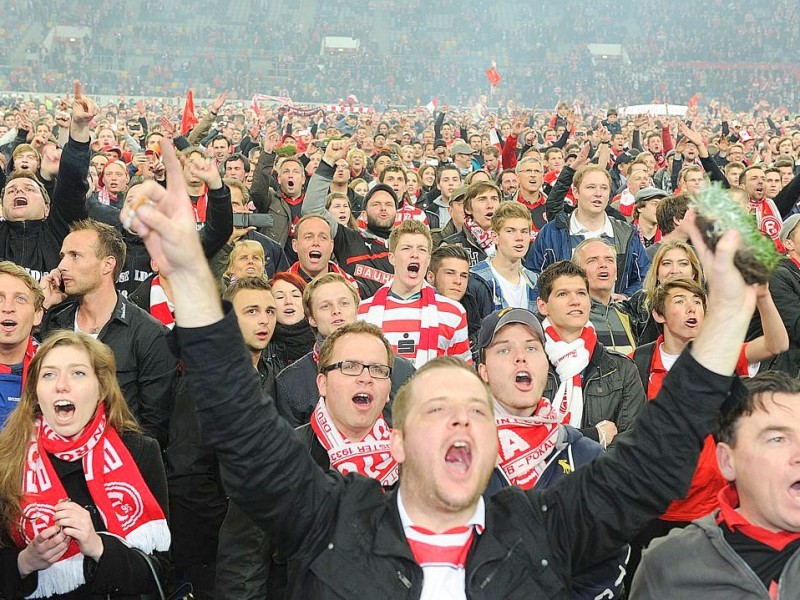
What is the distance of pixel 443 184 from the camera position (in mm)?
8430

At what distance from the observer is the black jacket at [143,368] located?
381 centimetres

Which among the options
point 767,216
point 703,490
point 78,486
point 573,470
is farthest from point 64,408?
point 767,216

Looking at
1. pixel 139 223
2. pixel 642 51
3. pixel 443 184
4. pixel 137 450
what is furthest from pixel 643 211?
pixel 642 51

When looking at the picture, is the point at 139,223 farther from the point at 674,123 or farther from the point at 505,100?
the point at 505,100

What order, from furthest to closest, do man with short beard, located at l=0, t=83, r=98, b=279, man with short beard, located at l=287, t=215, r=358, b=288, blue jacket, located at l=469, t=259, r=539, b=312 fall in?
man with short beard, located at l=287, t=215, r=358, b=288
blue jacket, located at l=469, t=259, r=539, b=312
man with short beard, located at l=0, t=83, r=98, b=279

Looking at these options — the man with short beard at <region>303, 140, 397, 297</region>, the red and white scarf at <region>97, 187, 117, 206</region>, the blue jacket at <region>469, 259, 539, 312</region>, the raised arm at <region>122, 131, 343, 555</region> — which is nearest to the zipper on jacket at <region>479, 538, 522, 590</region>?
the raised arm at <region>122, 131, 343, 555</region>

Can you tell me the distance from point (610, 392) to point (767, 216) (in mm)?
4126

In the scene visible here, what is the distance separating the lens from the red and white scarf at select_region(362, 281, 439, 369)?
4.41 metres

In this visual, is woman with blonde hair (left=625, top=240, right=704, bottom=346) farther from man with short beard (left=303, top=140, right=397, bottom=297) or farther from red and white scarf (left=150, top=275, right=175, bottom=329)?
red and white scarf (left=150, top=275, right=175, bottom=329)

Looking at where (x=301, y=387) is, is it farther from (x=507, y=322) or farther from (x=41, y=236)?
(x=41, y=236)

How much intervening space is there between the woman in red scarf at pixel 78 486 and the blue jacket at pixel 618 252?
3409 mm

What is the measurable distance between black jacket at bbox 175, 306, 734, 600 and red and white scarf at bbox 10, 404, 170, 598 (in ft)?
2.82

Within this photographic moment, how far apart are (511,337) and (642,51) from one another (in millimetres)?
41618

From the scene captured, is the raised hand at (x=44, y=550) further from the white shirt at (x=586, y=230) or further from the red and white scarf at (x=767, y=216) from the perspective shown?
the red and white scarf at (x=767, y=216)
